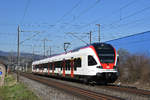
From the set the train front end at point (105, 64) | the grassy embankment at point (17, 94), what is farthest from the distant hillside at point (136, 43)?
the grassy embankment at point (17, 94)

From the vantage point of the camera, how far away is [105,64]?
19.8m

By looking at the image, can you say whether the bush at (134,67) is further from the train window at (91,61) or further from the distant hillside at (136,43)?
the train window at (91,61)

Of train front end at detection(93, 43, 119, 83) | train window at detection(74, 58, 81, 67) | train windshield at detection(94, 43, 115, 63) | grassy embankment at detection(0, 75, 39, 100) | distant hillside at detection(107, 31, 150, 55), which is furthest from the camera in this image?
train window at detection(74, 58, 81, 67)

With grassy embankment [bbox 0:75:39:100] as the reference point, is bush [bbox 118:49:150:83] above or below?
above

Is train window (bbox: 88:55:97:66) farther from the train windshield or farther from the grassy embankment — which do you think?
the grassy embankment

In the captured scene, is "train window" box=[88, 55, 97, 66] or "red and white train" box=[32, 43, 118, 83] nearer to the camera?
"red and white train" box=[32, 43, 118, 83]

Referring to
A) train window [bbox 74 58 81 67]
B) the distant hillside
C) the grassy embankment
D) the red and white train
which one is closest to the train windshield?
the red and white train

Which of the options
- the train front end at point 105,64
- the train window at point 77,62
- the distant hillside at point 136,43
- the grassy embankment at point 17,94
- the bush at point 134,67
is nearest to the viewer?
the grassy embankment at point 17,94

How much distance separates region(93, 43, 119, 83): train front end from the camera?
19609 millimetres

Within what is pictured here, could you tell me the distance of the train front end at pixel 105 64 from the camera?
19.6 metres

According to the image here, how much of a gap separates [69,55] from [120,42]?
537 cm

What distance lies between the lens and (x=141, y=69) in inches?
869

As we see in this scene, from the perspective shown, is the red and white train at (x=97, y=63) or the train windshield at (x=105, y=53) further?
the train windshield at (x=105, y=53)

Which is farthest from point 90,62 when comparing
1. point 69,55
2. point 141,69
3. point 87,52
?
point 69,55
